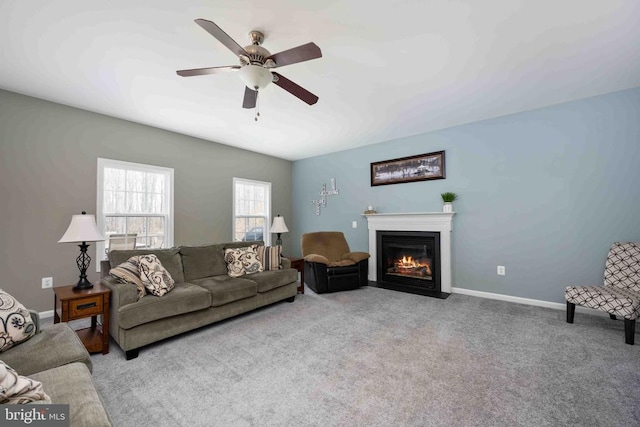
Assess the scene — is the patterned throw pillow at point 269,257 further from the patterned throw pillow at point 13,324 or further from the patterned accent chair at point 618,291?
the patterned accent chair at point 618,291

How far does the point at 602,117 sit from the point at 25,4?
548 centimetres

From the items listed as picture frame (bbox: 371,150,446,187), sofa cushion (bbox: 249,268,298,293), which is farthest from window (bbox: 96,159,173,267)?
picture frame (bbox: 371,150,446,187)

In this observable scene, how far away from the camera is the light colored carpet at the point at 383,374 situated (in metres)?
1.62

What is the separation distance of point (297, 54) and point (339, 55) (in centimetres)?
72

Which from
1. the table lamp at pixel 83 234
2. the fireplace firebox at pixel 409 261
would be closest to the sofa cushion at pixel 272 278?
the table lamp at pixel 83 234

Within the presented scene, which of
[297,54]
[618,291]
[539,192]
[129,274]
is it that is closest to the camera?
[297,54]

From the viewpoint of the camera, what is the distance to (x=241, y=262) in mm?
3576

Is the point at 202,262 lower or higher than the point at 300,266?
higher

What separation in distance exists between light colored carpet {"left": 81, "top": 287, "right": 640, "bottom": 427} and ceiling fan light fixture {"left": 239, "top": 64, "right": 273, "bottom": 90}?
2.22 metres

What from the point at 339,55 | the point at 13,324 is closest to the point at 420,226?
the point at 339,55

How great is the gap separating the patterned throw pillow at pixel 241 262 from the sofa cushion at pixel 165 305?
634 mm

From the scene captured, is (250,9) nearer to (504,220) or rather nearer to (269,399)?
(269,399)

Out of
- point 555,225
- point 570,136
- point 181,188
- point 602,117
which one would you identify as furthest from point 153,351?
point 602,117

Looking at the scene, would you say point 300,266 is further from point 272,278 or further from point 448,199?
point 448,199
